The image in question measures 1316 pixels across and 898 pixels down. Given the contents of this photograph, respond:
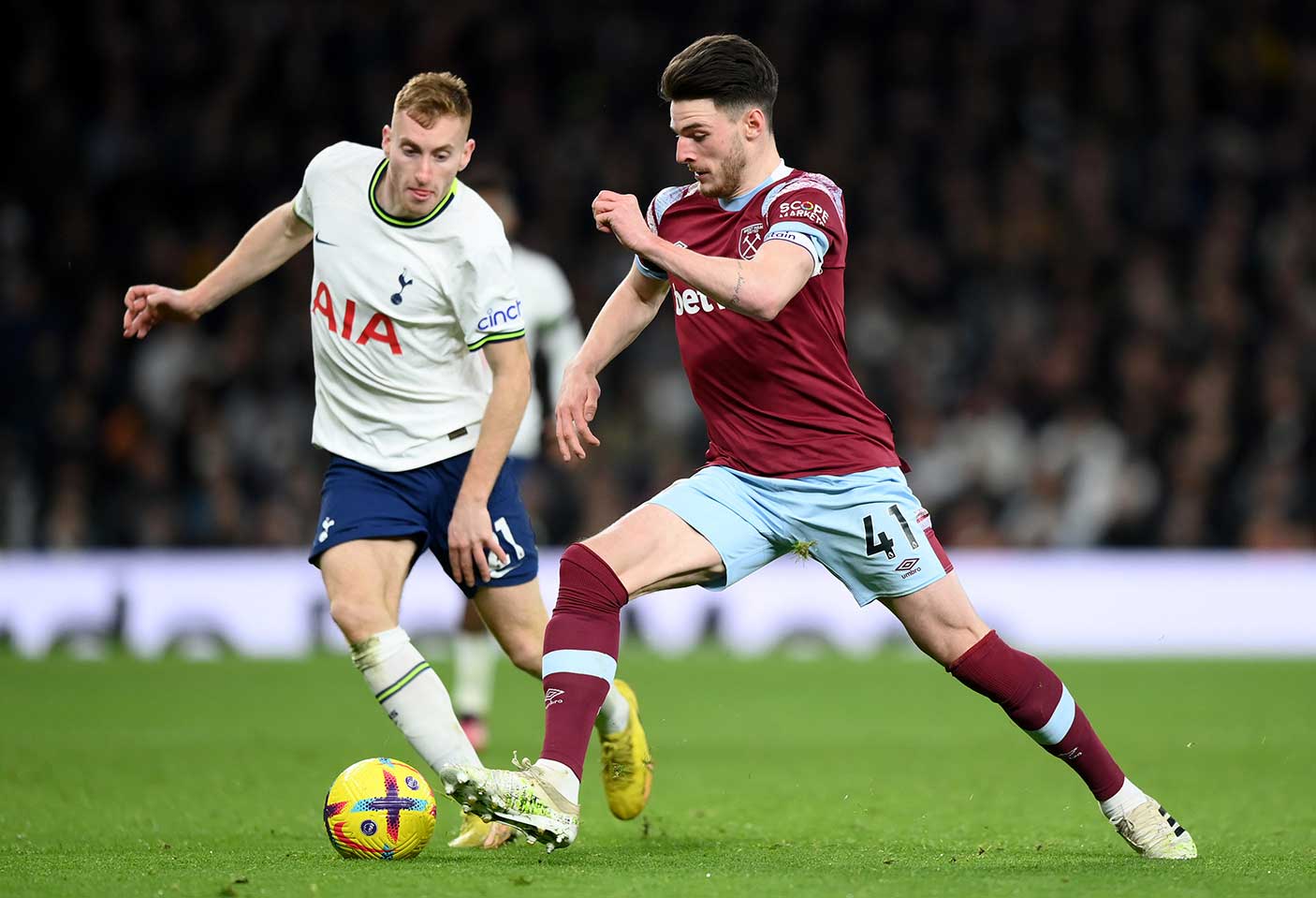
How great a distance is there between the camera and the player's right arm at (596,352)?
5148 millimetres

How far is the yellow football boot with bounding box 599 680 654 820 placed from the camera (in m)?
5.78

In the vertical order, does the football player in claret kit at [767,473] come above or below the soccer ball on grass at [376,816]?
above

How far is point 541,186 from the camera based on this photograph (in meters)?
17.4

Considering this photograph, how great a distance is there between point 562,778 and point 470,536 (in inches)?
34.7

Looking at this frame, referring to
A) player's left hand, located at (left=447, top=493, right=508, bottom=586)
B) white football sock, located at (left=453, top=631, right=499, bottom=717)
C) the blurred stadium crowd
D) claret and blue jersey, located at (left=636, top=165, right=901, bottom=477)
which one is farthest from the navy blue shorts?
the blurred stadium crowd

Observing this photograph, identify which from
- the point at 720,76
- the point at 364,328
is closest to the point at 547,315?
the point at 364,328

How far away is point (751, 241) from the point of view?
5086 mm

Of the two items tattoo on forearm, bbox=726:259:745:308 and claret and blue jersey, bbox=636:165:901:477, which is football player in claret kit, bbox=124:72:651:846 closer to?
claret and blue jersey, bbox=636:165:901:477

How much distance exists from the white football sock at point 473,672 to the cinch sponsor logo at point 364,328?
305 cm

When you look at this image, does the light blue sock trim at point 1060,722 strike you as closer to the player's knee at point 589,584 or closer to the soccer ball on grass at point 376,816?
the player's knee at point 589,584

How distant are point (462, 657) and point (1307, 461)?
9.73m

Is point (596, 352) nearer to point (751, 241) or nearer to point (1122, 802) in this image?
point (751, 241)

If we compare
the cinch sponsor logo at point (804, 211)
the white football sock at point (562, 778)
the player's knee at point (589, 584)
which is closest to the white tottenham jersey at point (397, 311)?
the player's knee at point (589, 584)

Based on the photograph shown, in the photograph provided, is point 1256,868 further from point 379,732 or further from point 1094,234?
point 1094,234
